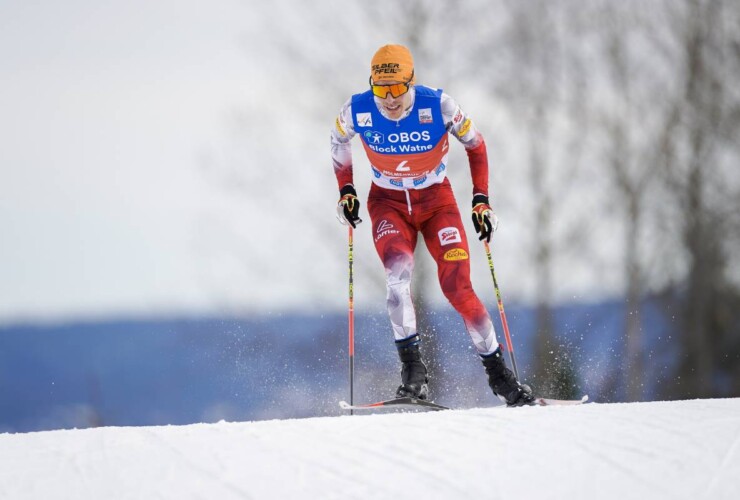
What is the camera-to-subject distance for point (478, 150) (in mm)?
6160

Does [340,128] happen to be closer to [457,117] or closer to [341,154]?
[341,154]

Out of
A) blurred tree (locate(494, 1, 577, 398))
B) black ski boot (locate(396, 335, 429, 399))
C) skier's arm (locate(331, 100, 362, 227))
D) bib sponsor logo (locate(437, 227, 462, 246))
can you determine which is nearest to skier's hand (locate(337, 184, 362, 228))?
skier's arm (locate(331, 100, 362, 227))

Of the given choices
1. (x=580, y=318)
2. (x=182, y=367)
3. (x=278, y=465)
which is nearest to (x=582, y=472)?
(x=278, y=465)

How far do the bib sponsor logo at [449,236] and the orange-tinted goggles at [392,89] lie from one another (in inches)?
35.1

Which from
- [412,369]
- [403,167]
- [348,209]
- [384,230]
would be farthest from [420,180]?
[412,369]

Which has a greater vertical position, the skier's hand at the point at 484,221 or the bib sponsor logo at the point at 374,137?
the bib sponsor logo at the point at 374,137

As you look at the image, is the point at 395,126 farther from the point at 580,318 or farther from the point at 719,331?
the point at 719,331

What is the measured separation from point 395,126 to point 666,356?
1390cm

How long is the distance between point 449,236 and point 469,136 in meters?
0.67

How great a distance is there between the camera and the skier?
19.1 feet

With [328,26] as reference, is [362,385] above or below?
below

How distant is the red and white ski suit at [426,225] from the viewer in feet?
19.2

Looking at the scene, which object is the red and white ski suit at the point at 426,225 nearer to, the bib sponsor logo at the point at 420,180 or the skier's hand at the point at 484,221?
the bib sponsor logo at the point at 420,180

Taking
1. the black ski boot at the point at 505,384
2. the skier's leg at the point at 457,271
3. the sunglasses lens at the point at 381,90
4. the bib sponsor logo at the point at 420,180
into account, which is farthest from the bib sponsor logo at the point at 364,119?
the black ski boot at the point at 505,384
